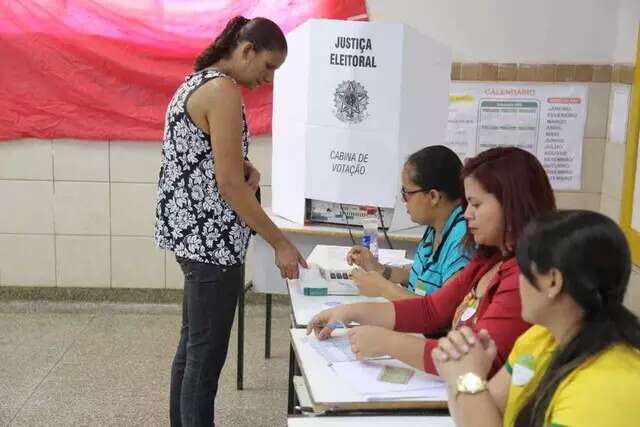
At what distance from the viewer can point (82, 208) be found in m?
4.13

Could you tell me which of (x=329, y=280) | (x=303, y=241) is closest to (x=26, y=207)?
(x=303, y=241)

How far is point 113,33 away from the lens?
3.88 metres

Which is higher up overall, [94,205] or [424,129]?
[424,129]

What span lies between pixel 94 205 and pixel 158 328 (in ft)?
2.58

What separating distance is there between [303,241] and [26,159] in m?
1.83

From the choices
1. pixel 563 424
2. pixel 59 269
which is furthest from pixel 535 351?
pixel 59 269

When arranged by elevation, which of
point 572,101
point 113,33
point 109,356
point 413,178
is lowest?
point 109,356

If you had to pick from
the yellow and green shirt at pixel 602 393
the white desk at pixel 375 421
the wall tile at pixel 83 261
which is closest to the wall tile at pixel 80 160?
the wall tile at pixel 83 261

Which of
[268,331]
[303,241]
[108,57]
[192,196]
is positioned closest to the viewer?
[192,196]

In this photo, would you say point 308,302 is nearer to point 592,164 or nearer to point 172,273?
point 172,273

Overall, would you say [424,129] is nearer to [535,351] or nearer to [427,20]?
[427,20]

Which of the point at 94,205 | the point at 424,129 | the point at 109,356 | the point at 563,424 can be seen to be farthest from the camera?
the point at 94,205

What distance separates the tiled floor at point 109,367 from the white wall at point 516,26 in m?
1.72

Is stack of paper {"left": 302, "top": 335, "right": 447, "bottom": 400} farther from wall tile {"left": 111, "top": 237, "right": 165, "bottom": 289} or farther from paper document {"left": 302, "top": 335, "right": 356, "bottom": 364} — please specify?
wall tile {"left": 111, "top": 237, "right": 165, "bottom": 289}
